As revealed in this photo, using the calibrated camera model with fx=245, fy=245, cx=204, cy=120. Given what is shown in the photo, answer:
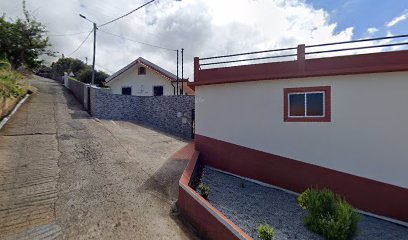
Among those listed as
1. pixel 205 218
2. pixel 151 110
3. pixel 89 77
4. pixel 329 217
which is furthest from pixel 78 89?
pixel 329 217

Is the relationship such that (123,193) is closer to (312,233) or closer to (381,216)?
(312,233)

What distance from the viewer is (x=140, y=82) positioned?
23.4m

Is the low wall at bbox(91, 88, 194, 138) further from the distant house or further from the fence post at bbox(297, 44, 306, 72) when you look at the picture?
the fence post at bbox(297, 44, 306, 72)

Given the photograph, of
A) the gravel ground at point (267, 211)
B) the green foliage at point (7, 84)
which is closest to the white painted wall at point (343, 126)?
the gravel ground at point (267, 211)

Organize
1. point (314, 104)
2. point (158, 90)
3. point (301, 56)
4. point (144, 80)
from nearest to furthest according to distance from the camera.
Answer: point (314, 104) → point (301, 56) → point (158, 90) → point (144, 80)

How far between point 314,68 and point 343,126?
2.03 m

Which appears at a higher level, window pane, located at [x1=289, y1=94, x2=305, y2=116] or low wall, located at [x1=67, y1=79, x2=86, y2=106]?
low wall, located at [x1=67, y1=79, x2=86, y2=106]

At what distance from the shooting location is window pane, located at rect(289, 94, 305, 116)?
8133 mm

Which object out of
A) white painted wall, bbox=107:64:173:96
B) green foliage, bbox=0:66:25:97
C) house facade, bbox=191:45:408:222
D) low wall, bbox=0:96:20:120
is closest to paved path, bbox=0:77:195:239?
low wall, bbox=0:96:20:120

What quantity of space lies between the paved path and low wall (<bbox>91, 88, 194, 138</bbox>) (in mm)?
3092

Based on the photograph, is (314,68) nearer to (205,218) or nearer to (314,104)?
(314,104)

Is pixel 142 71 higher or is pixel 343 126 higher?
pixel 142 71

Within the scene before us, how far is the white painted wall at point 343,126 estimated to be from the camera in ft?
22.7

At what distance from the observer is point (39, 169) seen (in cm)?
789
